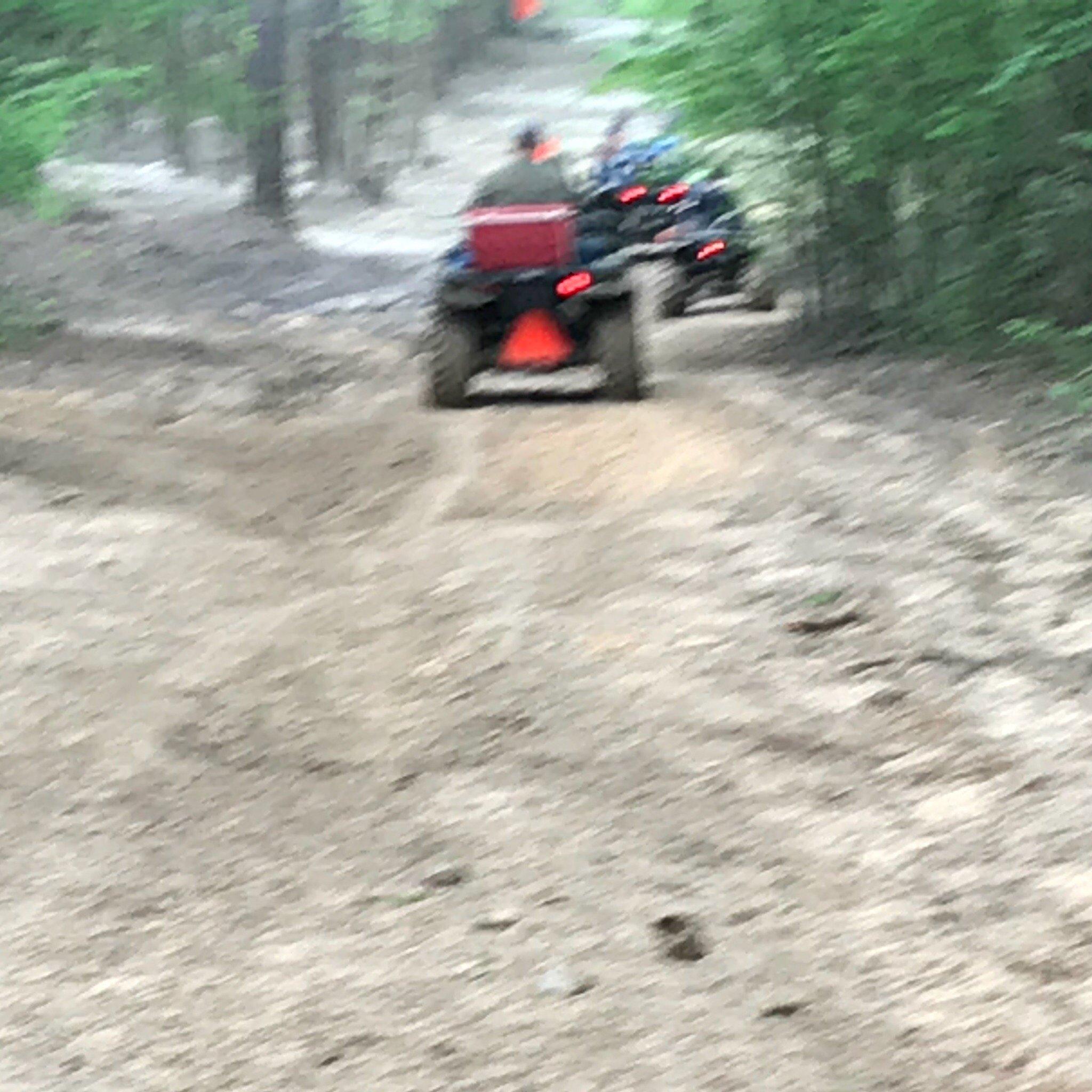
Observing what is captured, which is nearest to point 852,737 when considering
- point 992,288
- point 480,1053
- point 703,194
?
point 480,1053

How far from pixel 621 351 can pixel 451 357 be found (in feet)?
2.75

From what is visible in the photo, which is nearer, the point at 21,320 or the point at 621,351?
the point at 621,351

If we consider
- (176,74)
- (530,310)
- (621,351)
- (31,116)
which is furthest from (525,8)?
(621,351)

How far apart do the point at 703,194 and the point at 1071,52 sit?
483 centimetres

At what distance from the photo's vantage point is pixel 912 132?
25.4ft

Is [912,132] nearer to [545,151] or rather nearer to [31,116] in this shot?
[545,151]

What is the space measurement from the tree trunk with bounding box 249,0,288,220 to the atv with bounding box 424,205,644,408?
7.52 m

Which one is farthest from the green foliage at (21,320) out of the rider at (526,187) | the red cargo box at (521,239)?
the red cargo box at (521,239)

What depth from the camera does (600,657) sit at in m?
4.16

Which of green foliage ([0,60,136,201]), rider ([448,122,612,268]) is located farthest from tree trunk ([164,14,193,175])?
rider ([448,122,612,268])

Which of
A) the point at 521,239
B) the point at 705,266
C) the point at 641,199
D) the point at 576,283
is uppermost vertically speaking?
the point at 521,239

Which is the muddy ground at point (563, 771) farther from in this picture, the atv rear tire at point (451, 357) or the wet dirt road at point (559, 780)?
the atv rear tire at point (451, 357)

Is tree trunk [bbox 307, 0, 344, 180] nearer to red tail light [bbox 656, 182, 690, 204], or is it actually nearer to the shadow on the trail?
red tail light [bbox 656, 182, 690, 204]

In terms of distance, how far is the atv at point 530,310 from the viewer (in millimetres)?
7617
